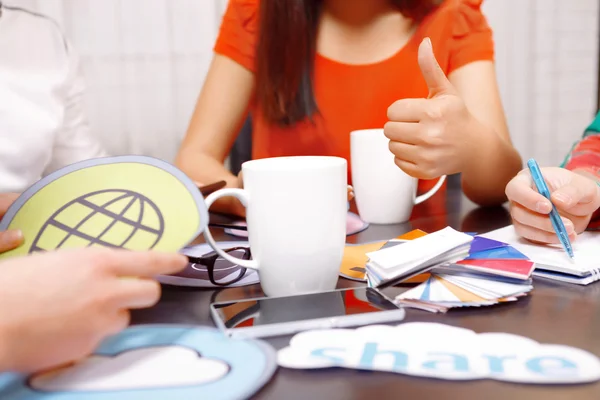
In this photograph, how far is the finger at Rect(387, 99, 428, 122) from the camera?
0.79 meters

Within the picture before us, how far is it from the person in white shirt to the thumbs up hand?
80cm

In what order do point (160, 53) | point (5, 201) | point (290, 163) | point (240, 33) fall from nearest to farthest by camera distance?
1. point (290, 163)
2. point (5, 201)
3. point (240, 33)
4. point (160, 53)

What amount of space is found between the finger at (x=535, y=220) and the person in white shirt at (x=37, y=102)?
3.14 ft

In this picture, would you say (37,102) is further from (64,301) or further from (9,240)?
(64,301)

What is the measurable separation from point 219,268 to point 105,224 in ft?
0.49

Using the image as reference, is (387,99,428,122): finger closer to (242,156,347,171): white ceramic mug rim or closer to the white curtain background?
(242,156,347,171): white ceramic mug rim

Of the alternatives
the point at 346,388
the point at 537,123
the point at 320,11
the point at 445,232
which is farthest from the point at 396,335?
the point at 537,123

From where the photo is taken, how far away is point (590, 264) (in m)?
0.59

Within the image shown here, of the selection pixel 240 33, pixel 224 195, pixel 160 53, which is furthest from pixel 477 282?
pixel 160 53

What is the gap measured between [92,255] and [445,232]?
1.18 feet

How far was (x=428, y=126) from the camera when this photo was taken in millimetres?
804

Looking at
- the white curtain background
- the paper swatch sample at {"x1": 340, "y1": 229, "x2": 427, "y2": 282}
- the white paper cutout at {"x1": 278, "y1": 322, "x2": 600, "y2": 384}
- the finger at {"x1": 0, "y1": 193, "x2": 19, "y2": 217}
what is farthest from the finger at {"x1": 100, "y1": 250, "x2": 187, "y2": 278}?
the white curtain background

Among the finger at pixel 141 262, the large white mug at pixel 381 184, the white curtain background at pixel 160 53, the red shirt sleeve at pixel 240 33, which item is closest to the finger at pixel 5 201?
the finger at pixel 141 262

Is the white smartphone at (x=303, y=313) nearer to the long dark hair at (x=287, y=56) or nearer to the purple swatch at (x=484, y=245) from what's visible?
the purple swatch at (x=484, y=245)
